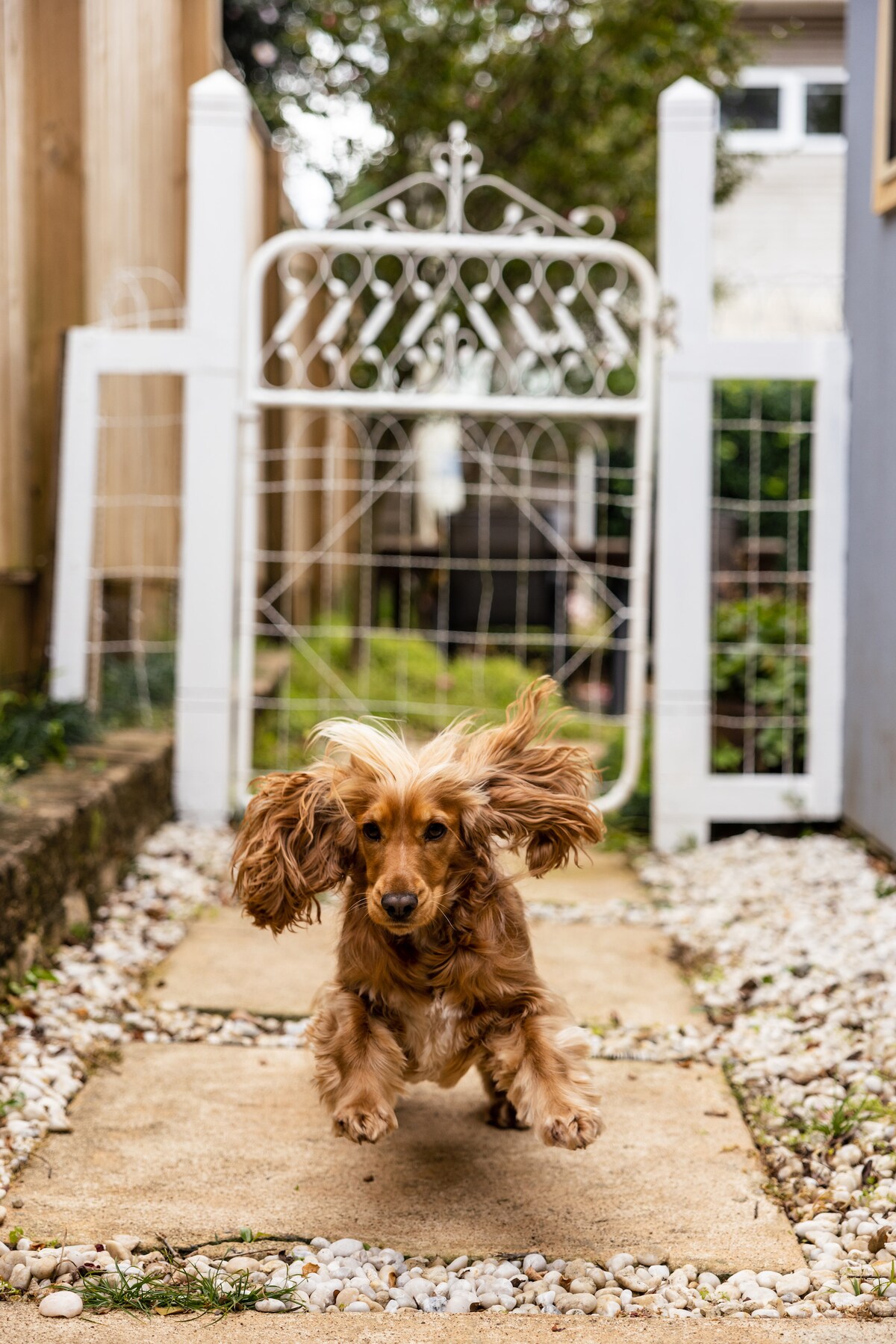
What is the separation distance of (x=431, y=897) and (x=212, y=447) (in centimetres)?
327

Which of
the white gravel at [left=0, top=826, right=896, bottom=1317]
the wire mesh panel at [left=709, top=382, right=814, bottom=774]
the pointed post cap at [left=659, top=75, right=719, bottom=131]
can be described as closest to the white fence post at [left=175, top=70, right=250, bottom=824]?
the white gravel at [left=0, top=826, right=896, bottom=1317]

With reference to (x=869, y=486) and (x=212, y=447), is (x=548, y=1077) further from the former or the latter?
(x=212, y=447)

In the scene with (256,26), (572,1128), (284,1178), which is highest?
(256,26)

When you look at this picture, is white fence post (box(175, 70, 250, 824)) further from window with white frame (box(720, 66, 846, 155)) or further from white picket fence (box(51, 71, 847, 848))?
window with white frame (box(720, 66, 846, 155))

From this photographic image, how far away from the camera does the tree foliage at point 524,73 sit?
24.5 feet

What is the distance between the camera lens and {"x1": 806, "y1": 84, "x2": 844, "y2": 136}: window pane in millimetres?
13133

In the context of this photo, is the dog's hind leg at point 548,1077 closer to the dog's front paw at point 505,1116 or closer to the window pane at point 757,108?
the dog's front paw at point 505,1116

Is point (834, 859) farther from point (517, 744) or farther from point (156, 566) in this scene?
point (156, 566)

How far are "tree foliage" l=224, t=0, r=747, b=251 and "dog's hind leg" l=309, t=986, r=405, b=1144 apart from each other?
20.3ft

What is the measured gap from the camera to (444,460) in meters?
11.0

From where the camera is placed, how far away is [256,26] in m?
10.6

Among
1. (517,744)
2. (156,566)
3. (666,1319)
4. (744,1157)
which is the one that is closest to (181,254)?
(156,566)

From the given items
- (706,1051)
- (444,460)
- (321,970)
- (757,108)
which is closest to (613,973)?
(706,1051)

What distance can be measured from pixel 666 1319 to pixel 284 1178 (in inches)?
31.1
